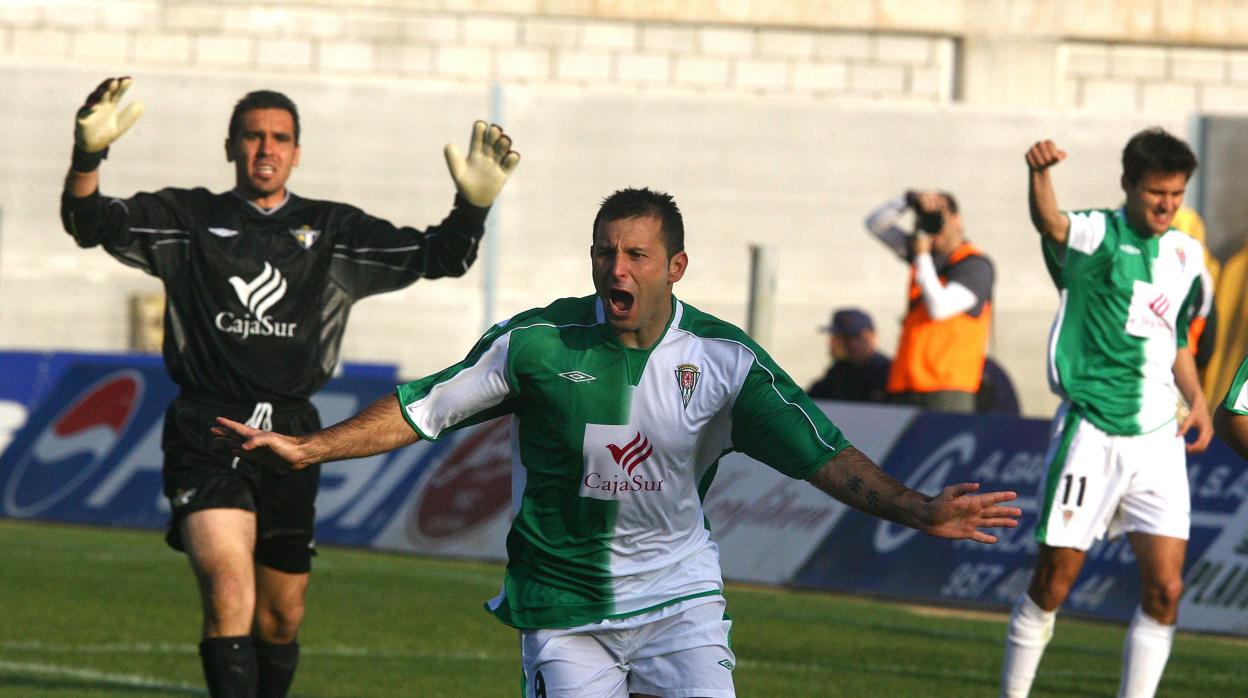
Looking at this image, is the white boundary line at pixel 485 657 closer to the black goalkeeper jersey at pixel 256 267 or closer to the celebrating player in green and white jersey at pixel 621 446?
the black goalkeeper jersey at pixel 256 267

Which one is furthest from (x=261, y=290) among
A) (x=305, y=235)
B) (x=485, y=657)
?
(x=485, y=657)

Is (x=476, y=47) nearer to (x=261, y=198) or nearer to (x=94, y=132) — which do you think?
(x=261, y=198)

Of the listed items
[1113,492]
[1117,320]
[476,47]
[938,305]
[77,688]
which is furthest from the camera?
[476,47]

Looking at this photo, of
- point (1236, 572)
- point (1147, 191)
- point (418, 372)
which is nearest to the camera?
point (1147, 191)

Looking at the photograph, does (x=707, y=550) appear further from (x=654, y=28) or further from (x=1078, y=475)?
(x=654, y=28)

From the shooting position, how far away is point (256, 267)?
23.8 feet

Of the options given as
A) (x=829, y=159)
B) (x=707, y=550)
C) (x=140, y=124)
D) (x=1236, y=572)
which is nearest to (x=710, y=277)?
(x=829, y=159)

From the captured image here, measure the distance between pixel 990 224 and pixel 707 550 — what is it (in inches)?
677

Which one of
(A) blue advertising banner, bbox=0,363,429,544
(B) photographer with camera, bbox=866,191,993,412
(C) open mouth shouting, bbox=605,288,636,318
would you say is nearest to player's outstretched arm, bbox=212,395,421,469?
(C) open mouth shouting, bbox=605,288,636,318

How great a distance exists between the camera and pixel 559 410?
551cm

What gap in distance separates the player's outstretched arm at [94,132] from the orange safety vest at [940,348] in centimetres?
596

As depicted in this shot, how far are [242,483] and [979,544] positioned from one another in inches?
256

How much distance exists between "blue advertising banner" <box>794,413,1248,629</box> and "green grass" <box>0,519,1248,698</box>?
0.60ft

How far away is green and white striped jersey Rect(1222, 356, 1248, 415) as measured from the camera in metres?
6.23
